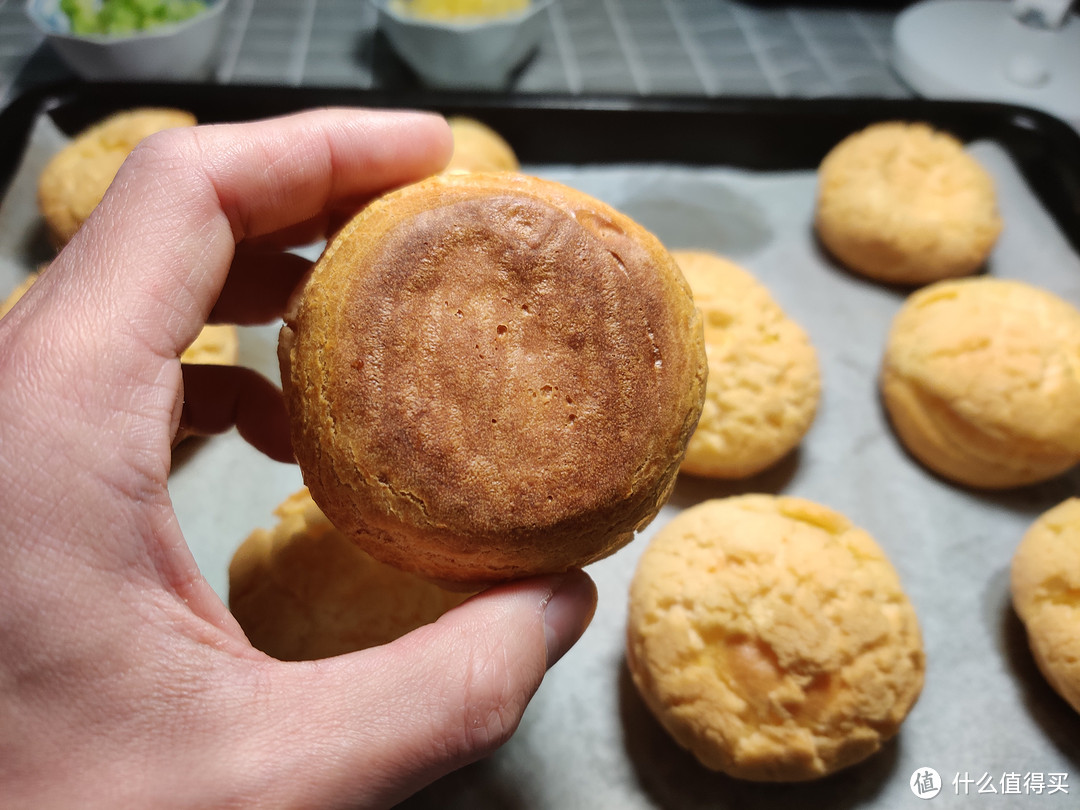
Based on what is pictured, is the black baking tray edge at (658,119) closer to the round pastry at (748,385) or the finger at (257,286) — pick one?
the round pastry at (748,385)

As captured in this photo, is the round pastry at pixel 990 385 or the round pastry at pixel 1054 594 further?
the round pastry at pixel 990 385

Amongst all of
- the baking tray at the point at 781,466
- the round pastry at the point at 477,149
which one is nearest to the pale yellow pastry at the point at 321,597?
the baking tray at the point at 781,466

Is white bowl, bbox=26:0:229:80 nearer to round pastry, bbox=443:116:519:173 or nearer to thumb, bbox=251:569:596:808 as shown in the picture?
round pastry, bbox=443:116:519:173

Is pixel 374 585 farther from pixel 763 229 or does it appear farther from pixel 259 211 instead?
pixel 763 229

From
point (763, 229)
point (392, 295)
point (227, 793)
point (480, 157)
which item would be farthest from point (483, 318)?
point (763, 229)

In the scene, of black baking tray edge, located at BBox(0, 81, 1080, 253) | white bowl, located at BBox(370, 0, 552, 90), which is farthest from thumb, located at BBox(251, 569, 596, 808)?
white bowl, located at BBox(370, 0, 552, 90)

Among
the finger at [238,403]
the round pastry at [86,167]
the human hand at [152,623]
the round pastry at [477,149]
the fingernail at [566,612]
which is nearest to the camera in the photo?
the human hand at [152,623]

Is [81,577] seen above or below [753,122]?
above

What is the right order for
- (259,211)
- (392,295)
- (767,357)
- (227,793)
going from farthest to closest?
(767,357) < (259,211) < (392,295) < (227,793)
